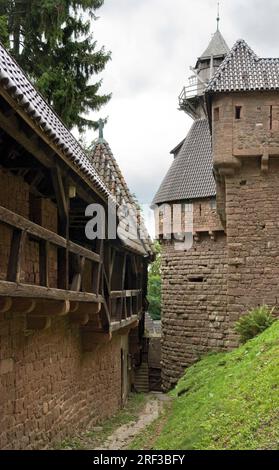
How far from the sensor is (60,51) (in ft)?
58.5

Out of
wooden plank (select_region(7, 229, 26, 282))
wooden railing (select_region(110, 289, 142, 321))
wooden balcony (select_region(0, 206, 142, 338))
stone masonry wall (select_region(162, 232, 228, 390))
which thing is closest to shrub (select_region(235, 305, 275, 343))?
wooden railing (select_region(110, 289, 142, 321))

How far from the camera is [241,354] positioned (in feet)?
41.8

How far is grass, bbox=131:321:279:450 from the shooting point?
269 inches

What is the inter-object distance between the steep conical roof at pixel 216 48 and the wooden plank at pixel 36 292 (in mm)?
23182

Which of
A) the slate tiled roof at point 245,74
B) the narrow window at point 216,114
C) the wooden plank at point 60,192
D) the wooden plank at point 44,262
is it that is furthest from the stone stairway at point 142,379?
the wooden plank at point 44,262

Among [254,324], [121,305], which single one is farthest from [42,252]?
[254,324]

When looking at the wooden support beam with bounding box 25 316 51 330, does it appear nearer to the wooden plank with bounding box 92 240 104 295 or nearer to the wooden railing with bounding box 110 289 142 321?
the wooden plank with bounding box 92 240 104 295

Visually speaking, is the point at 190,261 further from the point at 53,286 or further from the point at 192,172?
the point at 53,286

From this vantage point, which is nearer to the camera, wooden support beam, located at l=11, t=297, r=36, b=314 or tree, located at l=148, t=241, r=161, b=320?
wooden support beam, located at l=11, t=297, r=36, b=314

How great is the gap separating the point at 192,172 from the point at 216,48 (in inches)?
389

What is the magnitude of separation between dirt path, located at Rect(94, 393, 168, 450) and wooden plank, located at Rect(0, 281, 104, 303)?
9.55 ft

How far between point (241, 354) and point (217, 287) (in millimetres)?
8283
